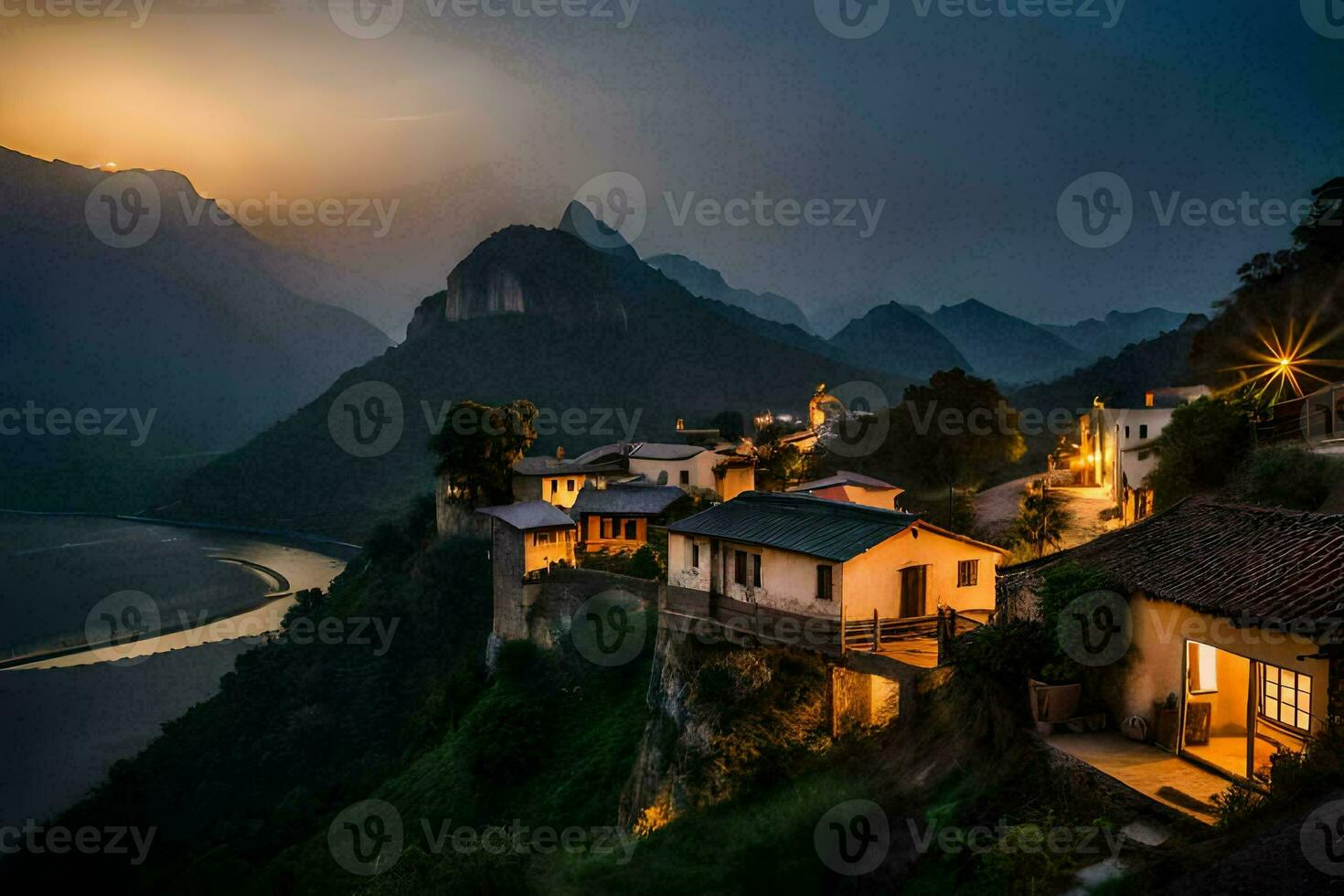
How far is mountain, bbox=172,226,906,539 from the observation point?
100875 mm

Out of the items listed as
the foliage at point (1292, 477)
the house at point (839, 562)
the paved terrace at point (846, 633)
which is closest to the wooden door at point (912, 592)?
the house at point (839, 562)

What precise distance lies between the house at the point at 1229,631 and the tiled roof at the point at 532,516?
24310 millimetres

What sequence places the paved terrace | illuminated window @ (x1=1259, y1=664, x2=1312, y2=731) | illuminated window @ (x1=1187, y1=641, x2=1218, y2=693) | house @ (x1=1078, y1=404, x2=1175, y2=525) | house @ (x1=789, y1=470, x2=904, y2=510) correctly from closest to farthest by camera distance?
illuminated window @ (x1=1259, y1=664, x2=1312, y2=731), illuminated window @ (x1=1187, y1=641, x2=1218, y2=693), the paved terrace, house @ (x1=1078, y1=404, x2=1175, y2=525), house @ (x1=789, y1=470, x2=904, y2=510)

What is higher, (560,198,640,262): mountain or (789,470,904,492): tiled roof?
(560,198,640,262): mountain

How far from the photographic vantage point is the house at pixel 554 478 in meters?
45.7

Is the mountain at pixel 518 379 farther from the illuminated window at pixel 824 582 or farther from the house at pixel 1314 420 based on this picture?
the illuminated window at pixel 824 582

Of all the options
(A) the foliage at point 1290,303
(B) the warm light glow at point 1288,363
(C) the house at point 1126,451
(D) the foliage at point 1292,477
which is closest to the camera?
(D) the foliage at point 1292,477

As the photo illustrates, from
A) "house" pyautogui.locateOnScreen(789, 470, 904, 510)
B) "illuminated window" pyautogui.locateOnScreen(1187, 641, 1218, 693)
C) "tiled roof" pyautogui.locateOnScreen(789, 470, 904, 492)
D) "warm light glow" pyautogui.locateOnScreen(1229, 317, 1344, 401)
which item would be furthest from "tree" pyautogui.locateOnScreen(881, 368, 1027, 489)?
"illuminated window" pyautogui.locateOnScreen(1187, 641, 1218, 693)

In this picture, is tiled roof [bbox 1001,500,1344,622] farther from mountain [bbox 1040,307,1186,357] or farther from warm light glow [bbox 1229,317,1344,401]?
mountain [bbox 1040,307,1186,357]

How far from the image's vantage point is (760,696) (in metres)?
18.0

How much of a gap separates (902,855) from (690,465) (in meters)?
34.3

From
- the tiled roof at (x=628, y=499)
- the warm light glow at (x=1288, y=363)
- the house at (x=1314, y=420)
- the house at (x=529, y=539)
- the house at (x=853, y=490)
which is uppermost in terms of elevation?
the warm light glow at (x=1288, y=363)

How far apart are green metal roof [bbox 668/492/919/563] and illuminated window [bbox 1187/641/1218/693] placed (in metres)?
6.74

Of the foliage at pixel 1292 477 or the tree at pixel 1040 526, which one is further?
the tree at pixel 1040 526
